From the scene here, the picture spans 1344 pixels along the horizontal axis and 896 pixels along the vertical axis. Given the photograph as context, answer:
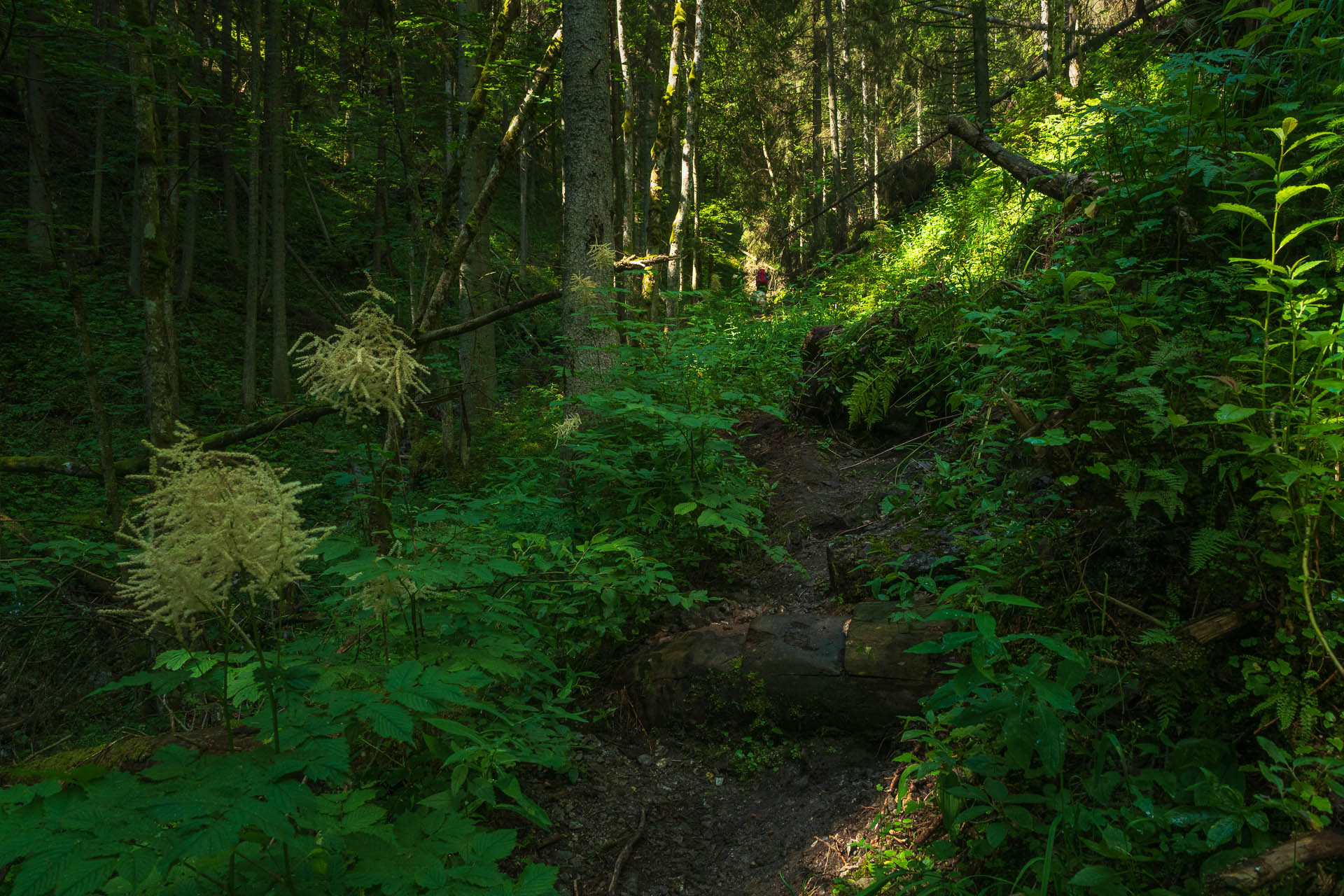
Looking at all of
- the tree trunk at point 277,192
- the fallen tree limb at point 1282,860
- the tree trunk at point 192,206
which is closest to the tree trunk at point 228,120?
the tree trunk at point 192,206

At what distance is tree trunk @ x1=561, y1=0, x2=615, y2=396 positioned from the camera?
19.5 ft

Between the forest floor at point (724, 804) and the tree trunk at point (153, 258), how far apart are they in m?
4.91

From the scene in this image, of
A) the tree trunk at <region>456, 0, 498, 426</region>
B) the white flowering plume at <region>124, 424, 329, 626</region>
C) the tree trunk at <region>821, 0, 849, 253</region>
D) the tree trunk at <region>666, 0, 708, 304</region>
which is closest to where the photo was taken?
the white flowering plume at <region>124, 424, 329, 626</region>

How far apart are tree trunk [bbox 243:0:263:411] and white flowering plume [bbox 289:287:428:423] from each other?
14138 millimetres

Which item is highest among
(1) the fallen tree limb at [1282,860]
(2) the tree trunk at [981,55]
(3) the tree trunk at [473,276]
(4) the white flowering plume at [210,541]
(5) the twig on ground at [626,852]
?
(2) the tree trunk at [981,55]

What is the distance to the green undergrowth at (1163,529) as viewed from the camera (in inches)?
77.3

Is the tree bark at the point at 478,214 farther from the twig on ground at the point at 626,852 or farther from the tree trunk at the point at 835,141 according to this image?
the tree trunk at the point at 835,141

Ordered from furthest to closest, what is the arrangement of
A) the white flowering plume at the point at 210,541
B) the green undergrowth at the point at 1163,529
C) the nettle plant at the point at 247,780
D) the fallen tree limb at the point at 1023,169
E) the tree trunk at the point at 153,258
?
the tree trunk at the point at 153,258
the fallen tree limb at the point at 1023,169
the green undergrowth at the point at 1163,529
the white flowering plume at the point at 210,541
the nettle plant at the point at 247,780

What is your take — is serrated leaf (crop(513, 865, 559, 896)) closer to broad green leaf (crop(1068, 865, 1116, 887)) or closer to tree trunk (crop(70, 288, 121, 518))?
broad green leaf (crop(1068, 865, 1116, 887))

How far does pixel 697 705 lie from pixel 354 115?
14.8 metres

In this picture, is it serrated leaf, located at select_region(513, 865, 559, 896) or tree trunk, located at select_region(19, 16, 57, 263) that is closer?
serrated leaf, located at select_region(513, 865, 559, 896)

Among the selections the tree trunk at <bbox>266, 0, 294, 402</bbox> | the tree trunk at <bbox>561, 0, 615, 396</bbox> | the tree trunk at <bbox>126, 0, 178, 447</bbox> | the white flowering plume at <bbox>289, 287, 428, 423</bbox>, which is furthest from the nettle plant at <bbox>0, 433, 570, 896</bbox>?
the tree trunk at <bbox>266, 0, 294, 402</bbox>

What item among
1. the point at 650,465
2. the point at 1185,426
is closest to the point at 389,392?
the point at 650,465

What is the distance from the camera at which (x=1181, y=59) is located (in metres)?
3.17
